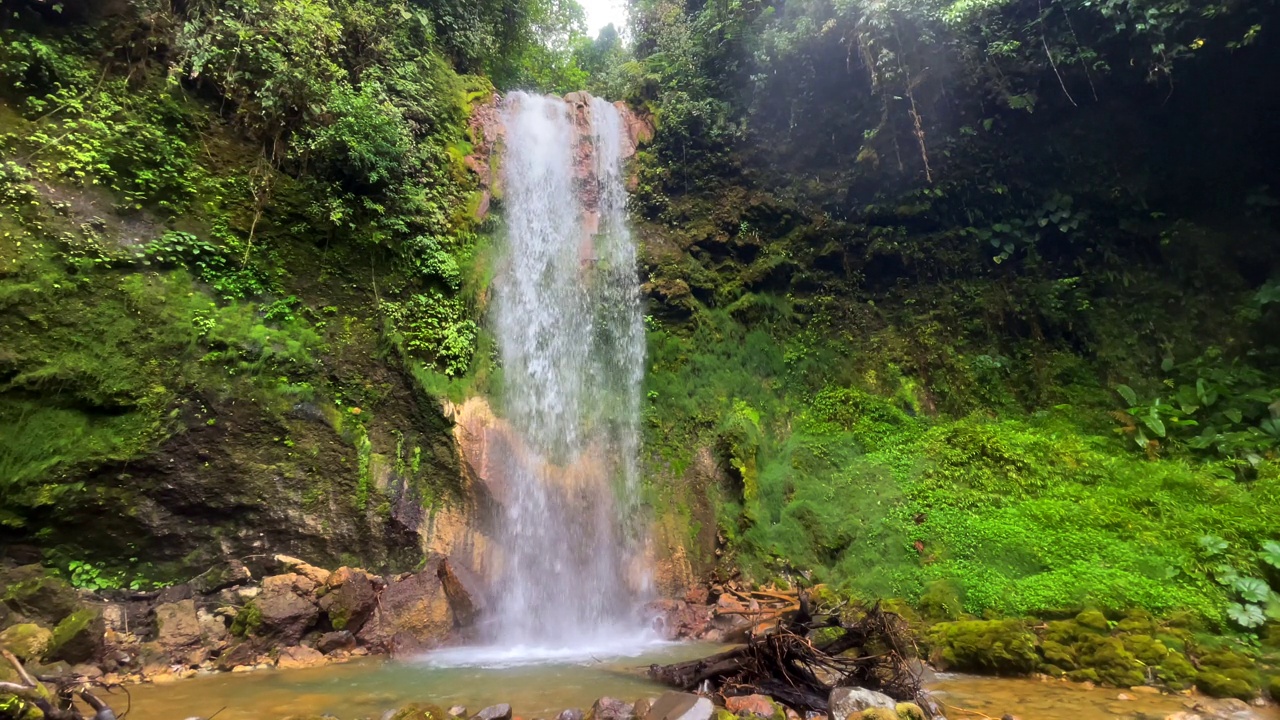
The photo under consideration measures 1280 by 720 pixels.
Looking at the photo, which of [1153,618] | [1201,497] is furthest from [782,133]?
[1153,618]

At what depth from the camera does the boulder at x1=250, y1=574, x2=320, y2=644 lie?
251 inches

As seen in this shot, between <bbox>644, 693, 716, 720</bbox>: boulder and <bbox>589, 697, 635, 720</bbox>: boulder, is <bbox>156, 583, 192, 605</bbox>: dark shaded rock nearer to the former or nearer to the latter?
<bbox>589, 697, 635, 720</bbox>: boulder

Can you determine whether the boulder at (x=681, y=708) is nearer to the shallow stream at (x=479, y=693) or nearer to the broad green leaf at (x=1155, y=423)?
the shallow stream at (x=479, y=693)

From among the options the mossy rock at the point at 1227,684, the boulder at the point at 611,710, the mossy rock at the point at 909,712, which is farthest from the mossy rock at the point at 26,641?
the mossy rock at the point at 1227,684

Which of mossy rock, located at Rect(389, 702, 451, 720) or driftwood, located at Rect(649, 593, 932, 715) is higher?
mossy rock, located at Rect(389, 702, 451, 720)

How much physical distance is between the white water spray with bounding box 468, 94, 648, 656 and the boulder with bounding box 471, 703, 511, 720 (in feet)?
9.07

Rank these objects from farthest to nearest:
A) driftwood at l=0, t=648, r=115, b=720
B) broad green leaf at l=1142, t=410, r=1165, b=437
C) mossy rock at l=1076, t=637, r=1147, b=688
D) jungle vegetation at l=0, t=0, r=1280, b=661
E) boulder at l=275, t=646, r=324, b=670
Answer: broad green leaf at l=1142, t=410, r=1165, b=437 < jungle vegetation at l=0, t=0, r=1280, b=661 < boulder at l=275, t=646, r=324, b=670 < mossy rock at l=1076, t=637, r=1147, b=688 < driftwood at l=0, t=648, r=115, b=720

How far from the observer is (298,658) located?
20.8ft

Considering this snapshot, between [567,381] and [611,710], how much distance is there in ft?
20.6

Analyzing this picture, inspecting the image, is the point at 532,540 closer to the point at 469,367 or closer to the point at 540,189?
the point at 469,367

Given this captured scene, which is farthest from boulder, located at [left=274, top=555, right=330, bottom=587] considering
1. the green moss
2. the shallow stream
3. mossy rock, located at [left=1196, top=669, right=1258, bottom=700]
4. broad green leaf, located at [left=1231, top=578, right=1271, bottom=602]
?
broad green leaf, located at [left=1231, top=578, right=1271, bottom=602]

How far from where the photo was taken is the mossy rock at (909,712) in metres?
4.07

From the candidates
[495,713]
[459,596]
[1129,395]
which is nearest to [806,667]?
[495,713]

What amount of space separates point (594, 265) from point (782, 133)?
528 cm
